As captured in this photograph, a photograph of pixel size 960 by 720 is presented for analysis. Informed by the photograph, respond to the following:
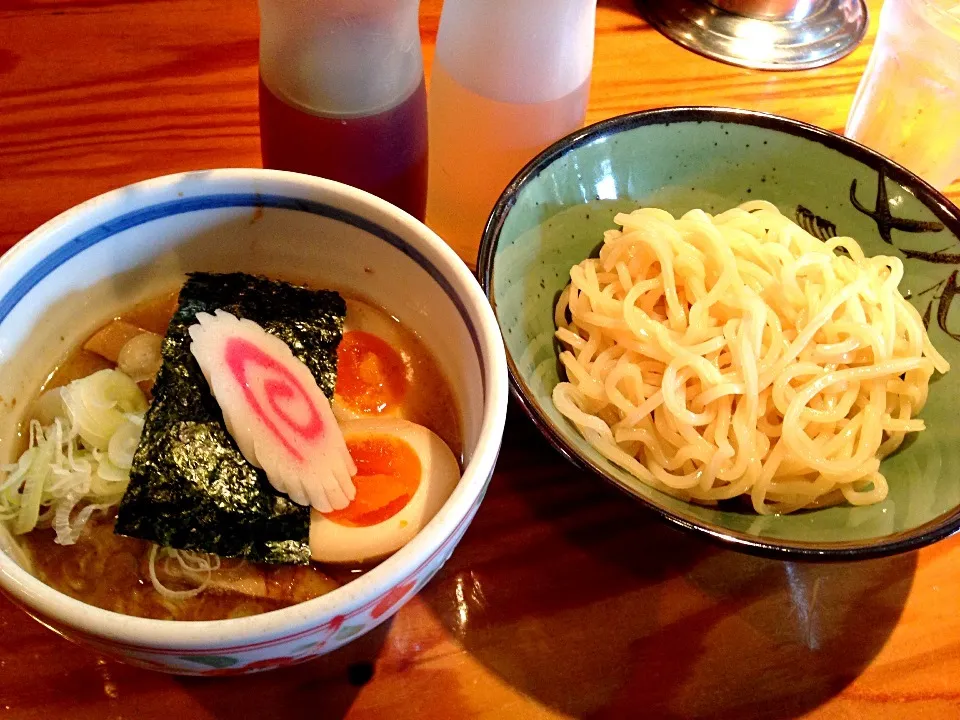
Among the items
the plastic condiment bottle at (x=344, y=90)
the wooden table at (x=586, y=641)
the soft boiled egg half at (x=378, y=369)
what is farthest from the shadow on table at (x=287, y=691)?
the plastic condiment bottle at (x=344, y=90)

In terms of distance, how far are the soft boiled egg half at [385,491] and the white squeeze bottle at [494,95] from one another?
0.52 m

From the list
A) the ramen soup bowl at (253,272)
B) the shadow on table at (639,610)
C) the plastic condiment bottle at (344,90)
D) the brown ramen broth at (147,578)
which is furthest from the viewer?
the plastic condiment bottle at (344,90)

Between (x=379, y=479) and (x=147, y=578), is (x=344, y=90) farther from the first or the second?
(x=147, y=578)

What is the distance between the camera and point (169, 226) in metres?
0.80

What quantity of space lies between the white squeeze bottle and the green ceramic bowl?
6 cm

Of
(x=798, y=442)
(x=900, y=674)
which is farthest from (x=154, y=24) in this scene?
(x=900, y=674)

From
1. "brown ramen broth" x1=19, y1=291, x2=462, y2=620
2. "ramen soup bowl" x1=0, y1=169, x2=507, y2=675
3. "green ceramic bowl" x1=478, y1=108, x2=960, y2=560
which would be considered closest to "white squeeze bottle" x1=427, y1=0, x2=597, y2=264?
"green ceramic bowl" x1=478, y1=108, x2=960, y2=560

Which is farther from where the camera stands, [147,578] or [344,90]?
[344,90]

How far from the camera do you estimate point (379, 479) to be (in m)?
0.76

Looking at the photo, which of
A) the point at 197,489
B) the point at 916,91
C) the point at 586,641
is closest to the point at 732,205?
the point at 916,91

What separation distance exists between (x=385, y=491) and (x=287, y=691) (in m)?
0.24

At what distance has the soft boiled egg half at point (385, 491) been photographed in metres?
0.72

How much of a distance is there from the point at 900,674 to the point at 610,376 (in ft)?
1.62

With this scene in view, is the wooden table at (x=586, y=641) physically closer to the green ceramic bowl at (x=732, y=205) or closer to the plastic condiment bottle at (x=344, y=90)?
the green ceramic bowl at (x=732, y=205)
